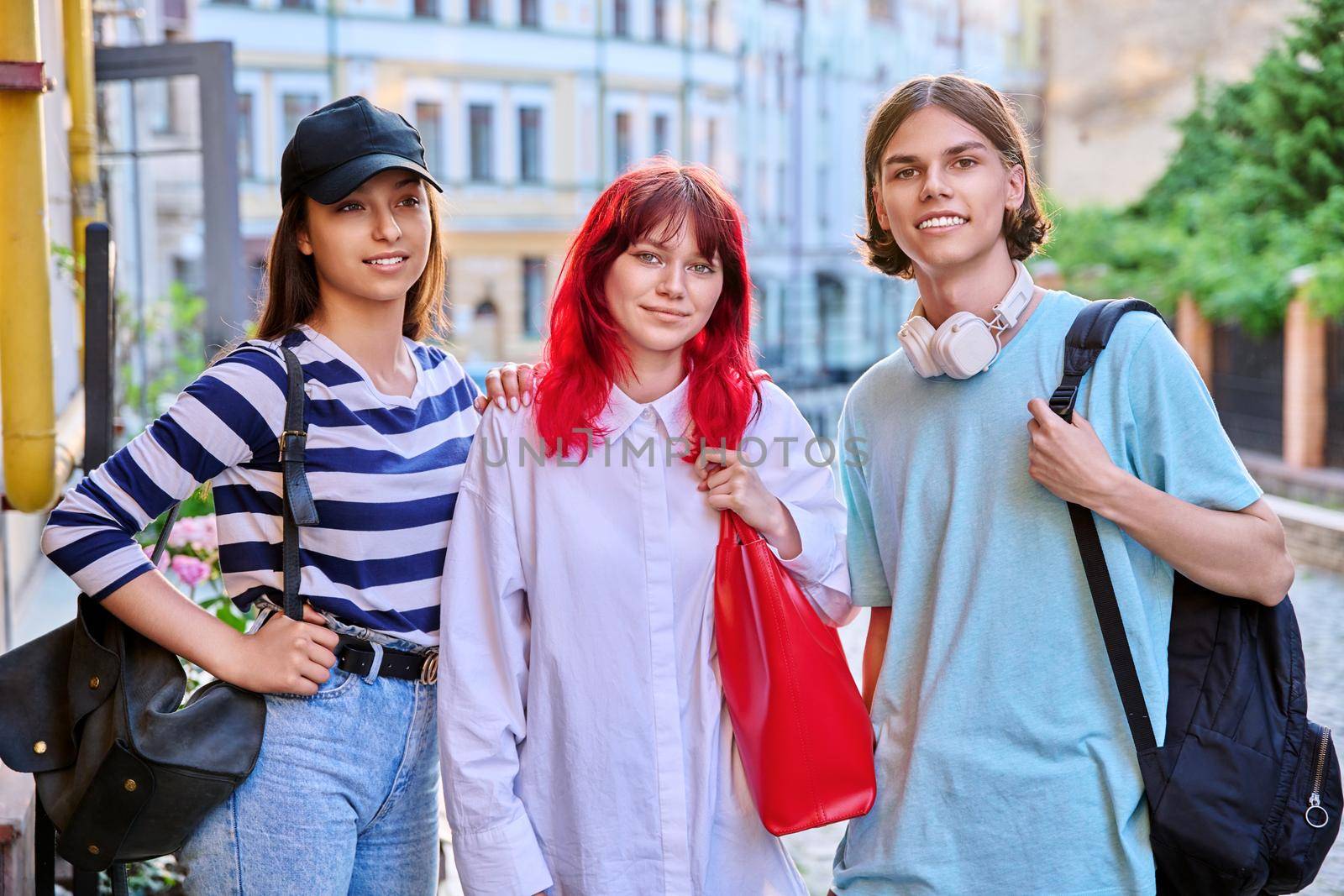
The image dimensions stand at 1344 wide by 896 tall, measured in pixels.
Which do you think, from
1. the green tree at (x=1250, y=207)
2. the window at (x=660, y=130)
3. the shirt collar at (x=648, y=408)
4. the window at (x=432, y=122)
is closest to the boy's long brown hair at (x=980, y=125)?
the shirt collar at (x=648, y=408)

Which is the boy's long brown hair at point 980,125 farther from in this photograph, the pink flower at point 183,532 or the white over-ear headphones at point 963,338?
the pink flower at point 183,532

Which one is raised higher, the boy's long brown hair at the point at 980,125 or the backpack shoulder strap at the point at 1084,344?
the boy's long brown hair at the point at 980,125

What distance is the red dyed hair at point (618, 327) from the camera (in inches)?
71.1

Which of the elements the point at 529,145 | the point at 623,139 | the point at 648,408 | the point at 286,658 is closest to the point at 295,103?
the point at 529,145

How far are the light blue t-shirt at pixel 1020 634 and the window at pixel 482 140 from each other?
26.6m

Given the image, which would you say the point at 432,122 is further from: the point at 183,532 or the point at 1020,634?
the point at 1020,634

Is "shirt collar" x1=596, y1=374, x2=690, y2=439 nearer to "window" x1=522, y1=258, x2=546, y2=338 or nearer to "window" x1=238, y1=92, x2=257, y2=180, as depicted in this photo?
"window" x1=238, y1=92, x2=257, y2=180

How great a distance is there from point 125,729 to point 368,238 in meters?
0.72

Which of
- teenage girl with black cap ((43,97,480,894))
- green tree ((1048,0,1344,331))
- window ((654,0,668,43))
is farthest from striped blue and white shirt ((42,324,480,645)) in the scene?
window ((654,0,668,43))

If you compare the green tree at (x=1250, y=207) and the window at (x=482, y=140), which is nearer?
the green tree at (x=1250, y=207)

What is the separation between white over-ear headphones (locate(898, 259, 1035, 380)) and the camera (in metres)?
1.68

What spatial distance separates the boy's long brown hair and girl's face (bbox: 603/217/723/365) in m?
0.31

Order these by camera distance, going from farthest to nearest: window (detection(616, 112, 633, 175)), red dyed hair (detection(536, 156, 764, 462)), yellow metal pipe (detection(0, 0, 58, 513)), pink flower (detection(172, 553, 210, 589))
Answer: window (detection(616, 112, 633, 175)) → pink flower (detection(172, 553, 210, 589)) → yellow metal pipe (detection(0, 0, 58, 513)) → red dyed hair (detection(536, 156, 764, 462))

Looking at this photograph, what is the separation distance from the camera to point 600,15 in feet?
92.6
